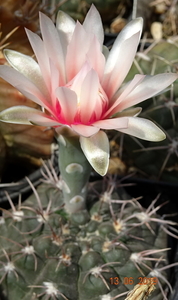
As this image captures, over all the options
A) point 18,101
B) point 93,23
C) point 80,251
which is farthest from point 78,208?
point 93,23

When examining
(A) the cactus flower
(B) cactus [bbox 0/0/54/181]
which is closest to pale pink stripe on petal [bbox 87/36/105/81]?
(A) the cactus flower

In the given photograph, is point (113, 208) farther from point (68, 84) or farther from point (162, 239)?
point (68, 84)

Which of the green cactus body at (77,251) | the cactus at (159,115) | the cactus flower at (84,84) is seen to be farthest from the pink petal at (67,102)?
the cactus at (159,115)

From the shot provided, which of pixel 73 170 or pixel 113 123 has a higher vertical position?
pixel 113 123

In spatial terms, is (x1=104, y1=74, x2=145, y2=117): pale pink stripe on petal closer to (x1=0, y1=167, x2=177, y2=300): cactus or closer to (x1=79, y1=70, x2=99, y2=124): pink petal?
(x1=79, y1=70, x2=99, y2=124): pink petal

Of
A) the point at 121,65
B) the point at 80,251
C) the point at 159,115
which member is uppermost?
the point at 121,65

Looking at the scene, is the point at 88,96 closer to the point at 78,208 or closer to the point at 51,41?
the point at 51,41
